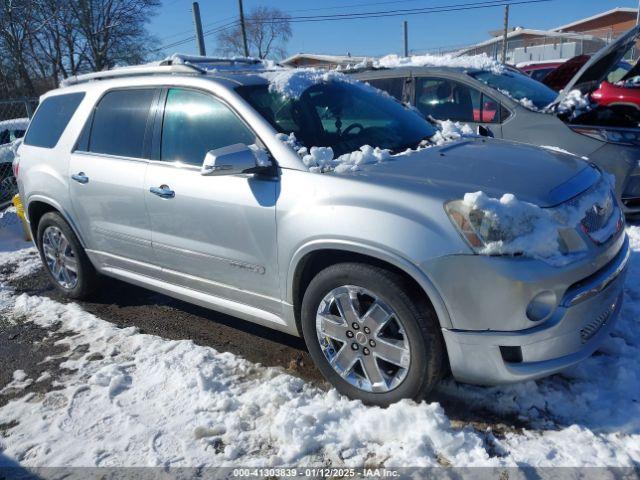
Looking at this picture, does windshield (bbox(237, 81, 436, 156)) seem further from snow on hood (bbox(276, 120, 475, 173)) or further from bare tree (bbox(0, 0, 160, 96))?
bare tree (bbox(0, 0, 160, 96))

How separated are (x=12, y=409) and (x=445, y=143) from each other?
126 inches

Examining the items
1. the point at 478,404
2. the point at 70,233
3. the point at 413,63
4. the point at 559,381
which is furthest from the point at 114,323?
the point at 413,63

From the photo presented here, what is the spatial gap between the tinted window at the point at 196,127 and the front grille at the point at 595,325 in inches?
82.0

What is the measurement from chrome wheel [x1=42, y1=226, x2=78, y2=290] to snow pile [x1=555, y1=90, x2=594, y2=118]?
16.7 feet

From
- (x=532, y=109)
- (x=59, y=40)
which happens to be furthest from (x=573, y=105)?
(x=59, y=40)

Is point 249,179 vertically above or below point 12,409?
above

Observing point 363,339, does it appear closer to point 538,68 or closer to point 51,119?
point 51,119

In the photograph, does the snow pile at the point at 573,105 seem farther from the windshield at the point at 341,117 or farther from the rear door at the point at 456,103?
the windshield at the point at 341,117

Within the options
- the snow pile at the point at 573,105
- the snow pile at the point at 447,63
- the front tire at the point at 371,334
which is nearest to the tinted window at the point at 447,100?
the snow pile at the point at 447,63

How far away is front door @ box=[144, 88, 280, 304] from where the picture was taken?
3.08m

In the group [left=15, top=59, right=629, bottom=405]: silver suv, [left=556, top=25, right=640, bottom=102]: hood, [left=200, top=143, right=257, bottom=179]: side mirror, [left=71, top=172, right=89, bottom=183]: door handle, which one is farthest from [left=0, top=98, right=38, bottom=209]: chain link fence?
[left=556, top=25, right=640, bottom=102]: hood

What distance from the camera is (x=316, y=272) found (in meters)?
3.01

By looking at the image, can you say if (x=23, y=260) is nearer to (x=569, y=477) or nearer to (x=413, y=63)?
(x=413, y=63)

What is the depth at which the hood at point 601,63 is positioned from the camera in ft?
16.7
